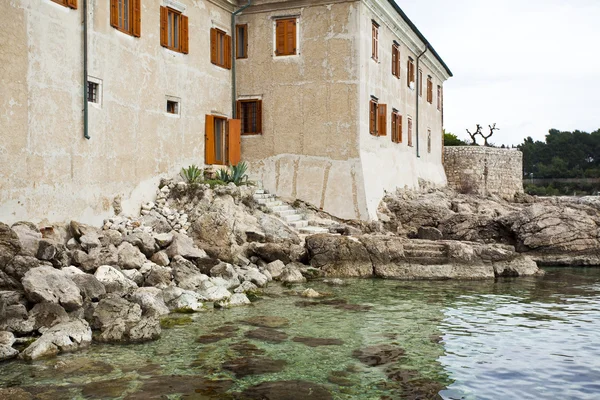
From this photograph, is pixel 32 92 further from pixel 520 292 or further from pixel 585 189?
pixel 585 189

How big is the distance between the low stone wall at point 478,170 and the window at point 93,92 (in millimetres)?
24925

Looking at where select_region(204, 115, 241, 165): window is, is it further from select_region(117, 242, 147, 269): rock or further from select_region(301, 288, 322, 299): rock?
select_region(301, 288, 322, 299): rock

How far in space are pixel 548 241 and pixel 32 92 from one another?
1596cm

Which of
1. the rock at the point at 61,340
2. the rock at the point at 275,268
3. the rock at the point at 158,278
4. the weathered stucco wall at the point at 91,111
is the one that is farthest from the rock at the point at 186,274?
the rock at the point at 61,340

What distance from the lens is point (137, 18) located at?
17.4 m

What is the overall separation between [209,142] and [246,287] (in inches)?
315

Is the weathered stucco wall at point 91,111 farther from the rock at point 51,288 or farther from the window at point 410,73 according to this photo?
the window at point 410,73

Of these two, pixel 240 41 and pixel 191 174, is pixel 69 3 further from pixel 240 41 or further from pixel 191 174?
pixel 240 41

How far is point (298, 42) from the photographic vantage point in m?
22.0

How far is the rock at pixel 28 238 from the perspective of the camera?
12047mm

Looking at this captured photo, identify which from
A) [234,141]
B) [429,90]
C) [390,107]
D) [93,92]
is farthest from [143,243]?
[429,90]

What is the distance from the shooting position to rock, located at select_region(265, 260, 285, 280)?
641 inches

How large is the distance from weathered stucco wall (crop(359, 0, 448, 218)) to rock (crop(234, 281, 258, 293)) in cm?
762

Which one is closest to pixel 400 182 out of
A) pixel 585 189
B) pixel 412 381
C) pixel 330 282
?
pixel 330 282
